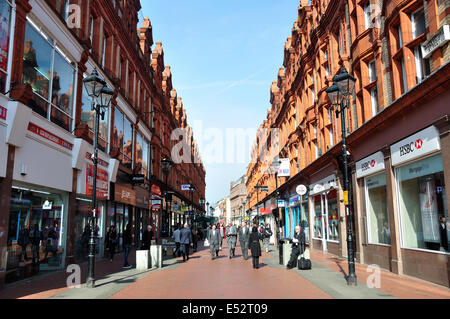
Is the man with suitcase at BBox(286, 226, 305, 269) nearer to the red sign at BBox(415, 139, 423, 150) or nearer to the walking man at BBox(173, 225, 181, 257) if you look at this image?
the red sign at BBox(415, 139, 423, 150)

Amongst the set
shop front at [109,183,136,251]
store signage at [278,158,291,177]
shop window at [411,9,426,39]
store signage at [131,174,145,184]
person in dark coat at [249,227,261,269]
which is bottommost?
person in dark coat at [249,227,261,269]

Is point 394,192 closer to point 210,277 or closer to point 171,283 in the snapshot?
point 210,277

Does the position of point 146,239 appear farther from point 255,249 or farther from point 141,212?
point 141,212

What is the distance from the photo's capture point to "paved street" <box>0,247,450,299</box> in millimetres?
8469

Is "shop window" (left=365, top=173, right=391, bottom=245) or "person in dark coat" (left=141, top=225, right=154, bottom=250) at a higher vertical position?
"shop window" (left=365, top=173, right=391, bottom=245)

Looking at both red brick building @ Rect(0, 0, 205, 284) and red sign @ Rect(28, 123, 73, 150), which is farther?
red sign @ Rect(28, 123, 73, 150)

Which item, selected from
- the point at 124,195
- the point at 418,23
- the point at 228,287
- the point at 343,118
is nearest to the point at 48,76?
the point at 228,287

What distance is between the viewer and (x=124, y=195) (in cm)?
2242

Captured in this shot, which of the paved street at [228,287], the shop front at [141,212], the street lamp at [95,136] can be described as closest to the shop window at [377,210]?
the paved street at [228,287]

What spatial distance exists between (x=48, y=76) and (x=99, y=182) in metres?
6.20

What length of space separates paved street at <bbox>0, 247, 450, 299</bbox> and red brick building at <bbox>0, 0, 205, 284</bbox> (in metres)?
1.47

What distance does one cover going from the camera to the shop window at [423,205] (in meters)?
10.0

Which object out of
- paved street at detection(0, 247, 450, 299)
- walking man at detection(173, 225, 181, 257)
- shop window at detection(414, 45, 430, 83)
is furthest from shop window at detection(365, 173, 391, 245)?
walking man at detection(173, 225, 181, 257)
